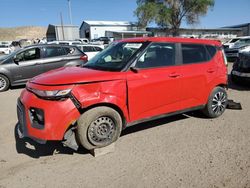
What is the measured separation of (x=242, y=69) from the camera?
806 cm

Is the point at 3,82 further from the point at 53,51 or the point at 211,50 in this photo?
the point at 211,50

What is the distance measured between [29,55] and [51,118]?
6445 millimetres

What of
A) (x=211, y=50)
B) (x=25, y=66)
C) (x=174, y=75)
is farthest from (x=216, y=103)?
(x=25, y=66)

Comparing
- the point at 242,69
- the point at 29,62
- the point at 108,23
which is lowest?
the point at 242,69

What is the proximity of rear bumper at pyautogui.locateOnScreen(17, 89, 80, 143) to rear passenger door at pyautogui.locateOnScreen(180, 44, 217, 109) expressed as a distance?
2.21 metres

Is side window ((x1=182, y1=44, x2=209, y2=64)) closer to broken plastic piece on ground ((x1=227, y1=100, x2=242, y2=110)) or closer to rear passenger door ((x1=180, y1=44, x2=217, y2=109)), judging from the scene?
rear passenger door ((x1=180, y1=44, x2=217, y2=109))

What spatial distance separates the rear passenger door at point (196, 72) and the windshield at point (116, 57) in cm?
102

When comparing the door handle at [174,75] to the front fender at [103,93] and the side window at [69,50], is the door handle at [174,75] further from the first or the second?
the side window at [69,50]

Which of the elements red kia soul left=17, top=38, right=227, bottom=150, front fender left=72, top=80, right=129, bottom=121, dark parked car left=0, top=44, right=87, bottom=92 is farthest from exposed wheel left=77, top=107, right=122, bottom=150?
dark parked car left=0, top=44, right=87, bottom=92

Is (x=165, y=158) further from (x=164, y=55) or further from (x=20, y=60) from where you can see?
(x=20, y=60)

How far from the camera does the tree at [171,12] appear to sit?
48.4 metres

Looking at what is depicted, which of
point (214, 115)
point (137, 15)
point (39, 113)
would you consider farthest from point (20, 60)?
point (137, 15)

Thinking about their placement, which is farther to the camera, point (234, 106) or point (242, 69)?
point (242, 69)

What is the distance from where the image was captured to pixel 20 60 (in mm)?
8898
